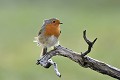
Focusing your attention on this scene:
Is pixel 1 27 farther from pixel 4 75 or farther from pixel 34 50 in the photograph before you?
pixel 4 75

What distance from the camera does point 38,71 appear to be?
45.3ft

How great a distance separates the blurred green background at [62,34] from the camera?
14.0m

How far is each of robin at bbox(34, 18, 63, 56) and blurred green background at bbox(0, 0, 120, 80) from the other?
15.0 feet

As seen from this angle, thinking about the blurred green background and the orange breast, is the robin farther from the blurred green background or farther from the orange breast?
the blurred green background

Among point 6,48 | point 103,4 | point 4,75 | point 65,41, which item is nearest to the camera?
point 4,75

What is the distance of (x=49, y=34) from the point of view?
26.3 ft

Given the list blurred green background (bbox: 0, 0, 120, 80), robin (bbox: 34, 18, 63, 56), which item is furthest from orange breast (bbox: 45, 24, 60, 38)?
blurred green background (bbox: 0, 0, 120, 80)

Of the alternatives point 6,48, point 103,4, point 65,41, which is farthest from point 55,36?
point 103,4

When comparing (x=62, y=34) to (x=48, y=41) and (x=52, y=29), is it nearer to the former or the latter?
(x=48, y=41)

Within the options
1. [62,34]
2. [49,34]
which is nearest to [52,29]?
[49,34]

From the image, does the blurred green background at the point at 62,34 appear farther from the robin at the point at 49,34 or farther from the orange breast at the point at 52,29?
the orange breast at the point at 52,29

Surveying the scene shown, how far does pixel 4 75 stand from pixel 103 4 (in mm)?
10686

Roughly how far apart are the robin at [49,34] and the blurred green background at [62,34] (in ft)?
15.0

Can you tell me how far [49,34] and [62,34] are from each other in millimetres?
10103
